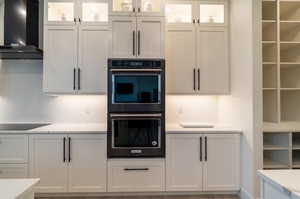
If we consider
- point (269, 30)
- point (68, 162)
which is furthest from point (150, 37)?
point (68, 162)

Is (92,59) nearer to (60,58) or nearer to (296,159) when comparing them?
(60,58)

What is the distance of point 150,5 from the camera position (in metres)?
3.18

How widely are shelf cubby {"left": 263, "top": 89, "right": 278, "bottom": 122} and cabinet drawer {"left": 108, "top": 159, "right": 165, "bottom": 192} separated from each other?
156 centimetres

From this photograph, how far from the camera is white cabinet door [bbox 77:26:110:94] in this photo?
325 cm

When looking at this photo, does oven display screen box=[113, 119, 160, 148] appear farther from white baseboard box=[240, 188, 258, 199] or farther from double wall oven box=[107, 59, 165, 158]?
white baseboard box=[240, 188, 258, 199]

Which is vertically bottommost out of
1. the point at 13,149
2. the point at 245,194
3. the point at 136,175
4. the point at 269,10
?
the point at 245,194

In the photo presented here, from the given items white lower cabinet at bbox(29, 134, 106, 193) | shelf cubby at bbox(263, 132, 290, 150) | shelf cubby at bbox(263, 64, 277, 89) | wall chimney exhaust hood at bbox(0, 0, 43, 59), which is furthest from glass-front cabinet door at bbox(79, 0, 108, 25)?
shelf cubby at bbox(263, 132, 290, 150)

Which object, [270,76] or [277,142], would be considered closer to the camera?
[277,142]

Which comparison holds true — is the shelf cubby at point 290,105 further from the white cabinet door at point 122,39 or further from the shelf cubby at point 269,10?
the white cabinet door at point 122,39

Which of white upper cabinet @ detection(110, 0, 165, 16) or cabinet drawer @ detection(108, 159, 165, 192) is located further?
white upper cabinet @ detection(110, 0, 165, 16)

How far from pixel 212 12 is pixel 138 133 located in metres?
2.07

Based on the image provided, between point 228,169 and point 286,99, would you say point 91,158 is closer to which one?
point 228,169

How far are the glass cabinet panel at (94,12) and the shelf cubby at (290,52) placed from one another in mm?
2478

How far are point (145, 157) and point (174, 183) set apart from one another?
507mm
